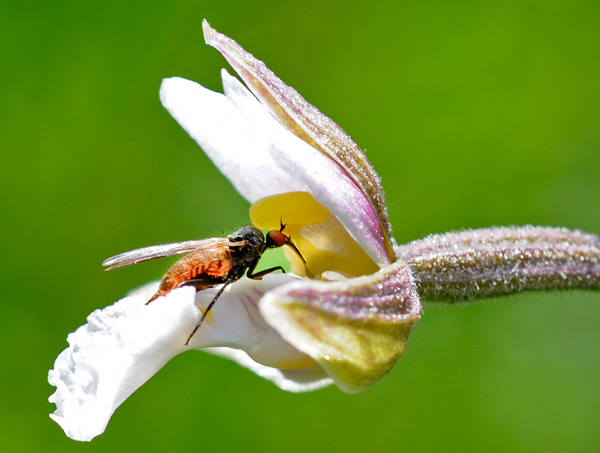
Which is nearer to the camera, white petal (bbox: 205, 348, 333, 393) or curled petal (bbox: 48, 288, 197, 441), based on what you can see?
curled petal (bbox: 48, 288, 197, 441)

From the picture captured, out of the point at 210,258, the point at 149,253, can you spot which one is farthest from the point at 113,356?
the point at 210,258

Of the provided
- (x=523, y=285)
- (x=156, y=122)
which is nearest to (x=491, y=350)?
(x=523, y=285)

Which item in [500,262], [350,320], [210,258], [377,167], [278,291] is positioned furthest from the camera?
[377,167]

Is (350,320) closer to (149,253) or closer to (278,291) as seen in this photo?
(278,291)

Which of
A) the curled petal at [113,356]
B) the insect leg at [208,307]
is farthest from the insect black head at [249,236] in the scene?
the curled petal at [113,356]

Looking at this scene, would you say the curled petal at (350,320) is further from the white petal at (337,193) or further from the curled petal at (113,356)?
the curled petal at (113,356)

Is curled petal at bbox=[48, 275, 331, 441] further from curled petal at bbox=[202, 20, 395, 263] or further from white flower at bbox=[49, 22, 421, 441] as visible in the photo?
curled petal at bbox=[202, 20, 395, 263]

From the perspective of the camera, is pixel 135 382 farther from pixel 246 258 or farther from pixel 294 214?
pixel 294 214

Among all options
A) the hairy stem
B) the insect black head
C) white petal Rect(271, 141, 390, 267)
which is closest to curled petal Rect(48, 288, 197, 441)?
the insect black head
